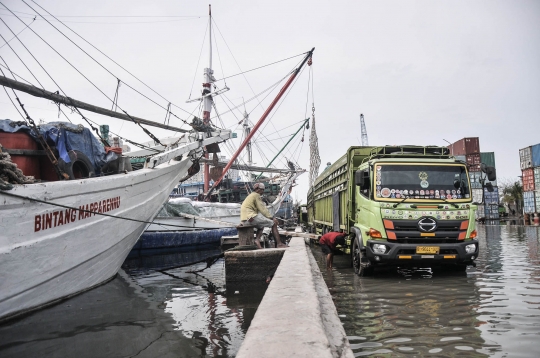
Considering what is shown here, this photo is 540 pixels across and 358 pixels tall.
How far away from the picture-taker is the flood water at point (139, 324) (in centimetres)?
430

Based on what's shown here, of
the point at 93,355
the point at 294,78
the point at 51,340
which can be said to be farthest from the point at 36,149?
the point at 294,78

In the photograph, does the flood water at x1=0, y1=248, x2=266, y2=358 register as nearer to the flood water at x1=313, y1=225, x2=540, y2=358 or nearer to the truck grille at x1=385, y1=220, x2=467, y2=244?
the flood water at x1=313, y1=225, x2=540, y2=358

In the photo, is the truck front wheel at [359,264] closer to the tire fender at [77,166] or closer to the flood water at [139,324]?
the flood water at [139,324]

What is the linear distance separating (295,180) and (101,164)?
30299 mm

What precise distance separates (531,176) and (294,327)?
3489 centimetres

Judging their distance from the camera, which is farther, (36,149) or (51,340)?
(36,149)

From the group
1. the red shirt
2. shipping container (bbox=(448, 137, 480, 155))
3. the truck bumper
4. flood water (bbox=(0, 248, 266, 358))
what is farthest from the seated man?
shipping container (bbox=(448, 137, 480, 155))

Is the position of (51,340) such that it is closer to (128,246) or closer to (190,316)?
(190,316)

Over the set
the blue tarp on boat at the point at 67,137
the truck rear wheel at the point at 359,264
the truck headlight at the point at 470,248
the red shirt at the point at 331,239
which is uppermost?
the blue tarp on boat at the point at 67,137

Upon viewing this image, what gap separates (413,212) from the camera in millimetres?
7496

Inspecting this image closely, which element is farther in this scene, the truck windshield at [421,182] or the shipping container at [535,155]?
the shipping container at [535,155]

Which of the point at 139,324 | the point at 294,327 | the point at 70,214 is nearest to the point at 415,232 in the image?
the point at 139,324

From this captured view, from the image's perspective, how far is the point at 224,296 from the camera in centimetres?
722

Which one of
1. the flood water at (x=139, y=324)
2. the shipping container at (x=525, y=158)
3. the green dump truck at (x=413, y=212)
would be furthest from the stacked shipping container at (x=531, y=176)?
the flood water at (x=139, y=324)
